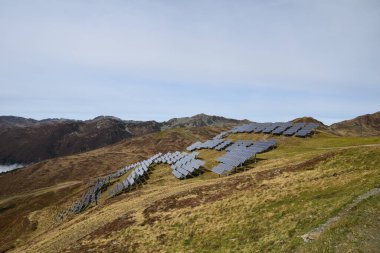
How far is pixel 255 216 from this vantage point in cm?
3103

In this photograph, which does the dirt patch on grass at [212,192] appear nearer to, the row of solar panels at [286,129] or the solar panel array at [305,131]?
the solar panel array at [305,131]

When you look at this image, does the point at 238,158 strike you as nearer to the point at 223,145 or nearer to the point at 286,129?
the point at 223,145

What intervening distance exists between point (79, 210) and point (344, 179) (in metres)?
55.0

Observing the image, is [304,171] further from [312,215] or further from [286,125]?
[286,125]

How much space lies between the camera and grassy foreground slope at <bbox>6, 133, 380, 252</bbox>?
877 inches

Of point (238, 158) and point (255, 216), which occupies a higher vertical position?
point (238, 158)

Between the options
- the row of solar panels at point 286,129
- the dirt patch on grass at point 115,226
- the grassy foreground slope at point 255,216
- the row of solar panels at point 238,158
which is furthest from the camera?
the row of solar panels at point 286,129

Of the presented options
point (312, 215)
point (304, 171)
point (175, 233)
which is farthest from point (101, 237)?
point (304, 171)

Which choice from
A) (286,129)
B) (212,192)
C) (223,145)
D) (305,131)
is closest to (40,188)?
(223,145)

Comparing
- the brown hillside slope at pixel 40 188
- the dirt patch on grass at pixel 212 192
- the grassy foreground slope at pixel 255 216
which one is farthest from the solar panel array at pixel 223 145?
the brown hillside slope at pixel 40 188

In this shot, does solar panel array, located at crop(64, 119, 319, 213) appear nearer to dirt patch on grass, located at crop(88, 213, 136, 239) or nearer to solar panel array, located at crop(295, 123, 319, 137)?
solar panel array, located at crop(295, 123, 319, 137)

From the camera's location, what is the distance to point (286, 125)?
91625mm

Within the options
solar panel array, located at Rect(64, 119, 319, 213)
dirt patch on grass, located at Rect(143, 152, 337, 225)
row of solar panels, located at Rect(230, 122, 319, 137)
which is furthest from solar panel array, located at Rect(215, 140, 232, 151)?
dirt patch on grass, located at Rect(143, 152, 337, 225)

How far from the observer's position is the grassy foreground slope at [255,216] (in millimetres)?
22264
